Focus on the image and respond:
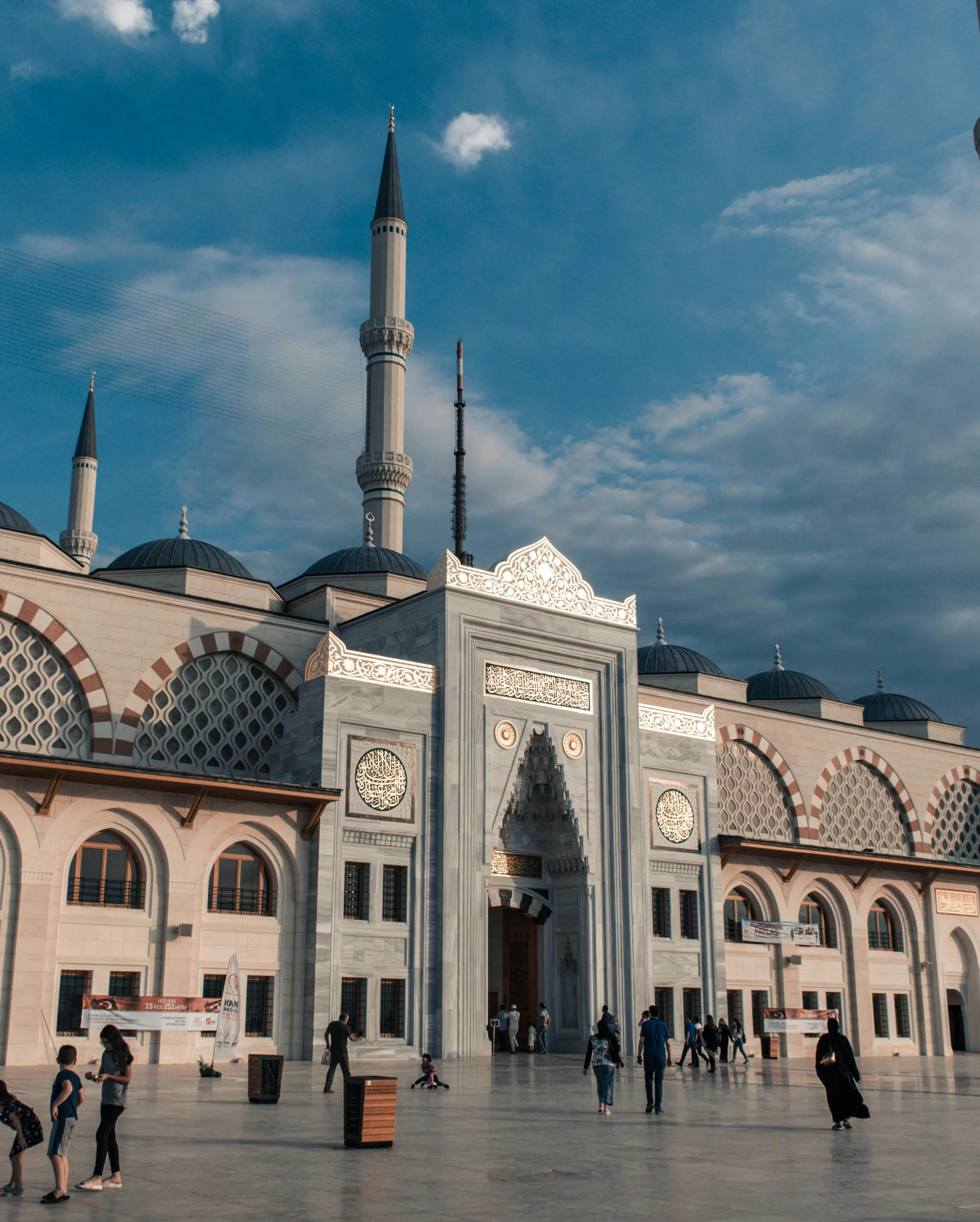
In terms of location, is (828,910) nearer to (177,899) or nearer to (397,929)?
(397,929)

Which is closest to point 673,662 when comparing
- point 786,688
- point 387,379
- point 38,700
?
point 786,688

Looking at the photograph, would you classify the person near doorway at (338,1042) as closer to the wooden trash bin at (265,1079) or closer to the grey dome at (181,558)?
the wooden trash bin at (265,1079)

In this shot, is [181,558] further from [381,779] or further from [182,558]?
[381,779]

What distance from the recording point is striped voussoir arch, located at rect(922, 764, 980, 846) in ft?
115

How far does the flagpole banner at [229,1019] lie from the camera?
52.0 ft

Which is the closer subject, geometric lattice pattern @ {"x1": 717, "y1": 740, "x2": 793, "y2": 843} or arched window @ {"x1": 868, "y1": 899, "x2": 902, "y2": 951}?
geometric lattice pattern @ {"x1": 717, "y1": 740, "x2": 793, "y2": 843}

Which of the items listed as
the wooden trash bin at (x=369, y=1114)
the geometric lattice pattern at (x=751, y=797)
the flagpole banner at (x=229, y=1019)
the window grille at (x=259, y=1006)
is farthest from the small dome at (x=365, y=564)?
the wooden trash bin at (x=369, y=1114)

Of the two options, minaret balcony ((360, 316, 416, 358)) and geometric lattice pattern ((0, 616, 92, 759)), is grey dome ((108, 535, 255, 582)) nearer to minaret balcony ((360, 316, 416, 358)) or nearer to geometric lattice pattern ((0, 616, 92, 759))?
geometric lattice pattern ((0, 616, 92, 759))

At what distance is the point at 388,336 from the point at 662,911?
2107cm

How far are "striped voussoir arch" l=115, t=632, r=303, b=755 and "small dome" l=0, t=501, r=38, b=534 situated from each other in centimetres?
377

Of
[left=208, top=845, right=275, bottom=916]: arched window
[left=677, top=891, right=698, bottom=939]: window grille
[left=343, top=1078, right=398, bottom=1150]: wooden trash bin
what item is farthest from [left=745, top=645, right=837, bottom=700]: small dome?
[left=343, top=1078, right=398, bottom=1150]: wooden trash bin

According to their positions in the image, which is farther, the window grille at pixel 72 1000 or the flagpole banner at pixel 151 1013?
the window grille at pixel 72 1000

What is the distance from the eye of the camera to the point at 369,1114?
360 inches

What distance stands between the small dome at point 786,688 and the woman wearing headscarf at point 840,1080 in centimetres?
2519
